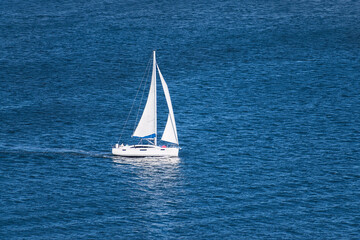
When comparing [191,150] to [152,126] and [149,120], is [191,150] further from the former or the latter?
[149,120]

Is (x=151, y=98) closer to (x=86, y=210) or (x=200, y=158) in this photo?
(x=200, y=158)

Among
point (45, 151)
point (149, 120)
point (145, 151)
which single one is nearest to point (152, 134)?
point (149, 120)

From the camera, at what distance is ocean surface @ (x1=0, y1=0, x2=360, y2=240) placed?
11425cm

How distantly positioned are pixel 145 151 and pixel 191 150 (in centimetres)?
1043

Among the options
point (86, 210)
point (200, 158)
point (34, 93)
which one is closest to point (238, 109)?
point (200, 158)

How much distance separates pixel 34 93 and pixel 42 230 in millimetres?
66659

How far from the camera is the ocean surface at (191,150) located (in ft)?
375

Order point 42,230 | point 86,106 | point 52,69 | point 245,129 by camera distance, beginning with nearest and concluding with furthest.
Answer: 1. point 42,230
2. point 245,129
3. point 86,106
4. point 52,69

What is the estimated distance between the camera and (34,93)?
171750mm

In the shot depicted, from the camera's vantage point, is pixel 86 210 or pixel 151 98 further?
pixel 151 98

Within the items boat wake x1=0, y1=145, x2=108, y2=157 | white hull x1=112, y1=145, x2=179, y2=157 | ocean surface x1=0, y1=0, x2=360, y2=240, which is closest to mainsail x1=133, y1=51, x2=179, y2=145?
white hull x1=112, y1=145, x2=179, y2=157

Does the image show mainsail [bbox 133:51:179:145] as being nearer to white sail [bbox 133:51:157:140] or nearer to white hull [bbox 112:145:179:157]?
white sail [bbox 133:51:157:140]

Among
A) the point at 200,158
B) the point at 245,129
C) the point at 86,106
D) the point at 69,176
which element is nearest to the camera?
the point at 69,176

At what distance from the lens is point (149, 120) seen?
456 feet
